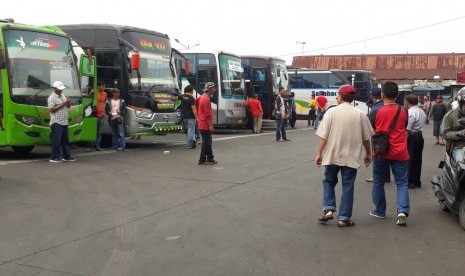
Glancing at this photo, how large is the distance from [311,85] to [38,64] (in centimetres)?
2419

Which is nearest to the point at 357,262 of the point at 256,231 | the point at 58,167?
the point at 256,231

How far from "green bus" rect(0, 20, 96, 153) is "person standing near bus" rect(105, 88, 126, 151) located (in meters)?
1.09

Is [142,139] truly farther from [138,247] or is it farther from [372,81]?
[372,81]

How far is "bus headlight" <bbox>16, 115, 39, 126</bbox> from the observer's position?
1155 centimetres

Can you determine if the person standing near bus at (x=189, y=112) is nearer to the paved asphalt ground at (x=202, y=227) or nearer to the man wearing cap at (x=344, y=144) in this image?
the paved asphalt ground at (x=202, y=227)

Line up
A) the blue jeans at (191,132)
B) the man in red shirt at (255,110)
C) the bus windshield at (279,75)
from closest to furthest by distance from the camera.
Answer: the blue jeans at (191,132) → the man in red shirt at (255,110) → the bus windshield at (279,75)

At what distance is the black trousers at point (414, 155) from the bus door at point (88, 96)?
26.7 ft

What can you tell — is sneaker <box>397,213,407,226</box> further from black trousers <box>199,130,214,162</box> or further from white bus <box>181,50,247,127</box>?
white bus <box>181,50,247,127</box>

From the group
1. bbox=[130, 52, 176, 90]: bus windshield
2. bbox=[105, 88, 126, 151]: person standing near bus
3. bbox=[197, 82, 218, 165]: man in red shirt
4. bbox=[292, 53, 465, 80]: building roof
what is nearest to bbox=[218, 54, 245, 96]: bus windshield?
bbox=[130, 52, 176, 90]: bus windshield

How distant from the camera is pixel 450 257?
5.29m

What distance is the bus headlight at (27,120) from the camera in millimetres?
11555

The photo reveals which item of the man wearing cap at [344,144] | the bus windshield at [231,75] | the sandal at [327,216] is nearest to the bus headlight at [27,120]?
the man wearing cap at [344,144]

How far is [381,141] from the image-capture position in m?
6.57

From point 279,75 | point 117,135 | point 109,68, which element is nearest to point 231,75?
point 279,75
